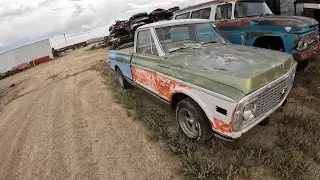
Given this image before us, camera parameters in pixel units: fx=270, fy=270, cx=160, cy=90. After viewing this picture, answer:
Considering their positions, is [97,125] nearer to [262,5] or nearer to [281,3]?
[262,5]

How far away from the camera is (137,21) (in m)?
16.4

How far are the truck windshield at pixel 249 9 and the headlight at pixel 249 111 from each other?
4.59 m

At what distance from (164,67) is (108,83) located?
474 cm

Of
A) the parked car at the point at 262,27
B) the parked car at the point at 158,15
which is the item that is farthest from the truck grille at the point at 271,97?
the parked car at the point at 158,15

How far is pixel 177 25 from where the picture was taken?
511 cm

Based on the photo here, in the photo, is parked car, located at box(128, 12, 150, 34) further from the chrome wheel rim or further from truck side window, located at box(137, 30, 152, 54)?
the chrome wheel rim

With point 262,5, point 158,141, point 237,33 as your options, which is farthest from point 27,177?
point 262,5

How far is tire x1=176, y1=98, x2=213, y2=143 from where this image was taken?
12.8 feet

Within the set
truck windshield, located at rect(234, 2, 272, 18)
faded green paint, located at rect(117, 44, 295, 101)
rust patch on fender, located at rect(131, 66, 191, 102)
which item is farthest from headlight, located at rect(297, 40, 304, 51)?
rust patch on fender, located at rect(131, 66, 191, 102)

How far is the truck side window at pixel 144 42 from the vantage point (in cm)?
522

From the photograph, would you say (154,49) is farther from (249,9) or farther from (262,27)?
(249,9)

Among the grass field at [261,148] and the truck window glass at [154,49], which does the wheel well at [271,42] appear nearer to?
the grass field at [261,148]

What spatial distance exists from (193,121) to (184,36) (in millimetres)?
1763

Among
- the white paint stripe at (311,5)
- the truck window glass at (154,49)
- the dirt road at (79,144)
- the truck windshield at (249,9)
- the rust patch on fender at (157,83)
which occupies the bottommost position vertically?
the dirt road at (79,144)
